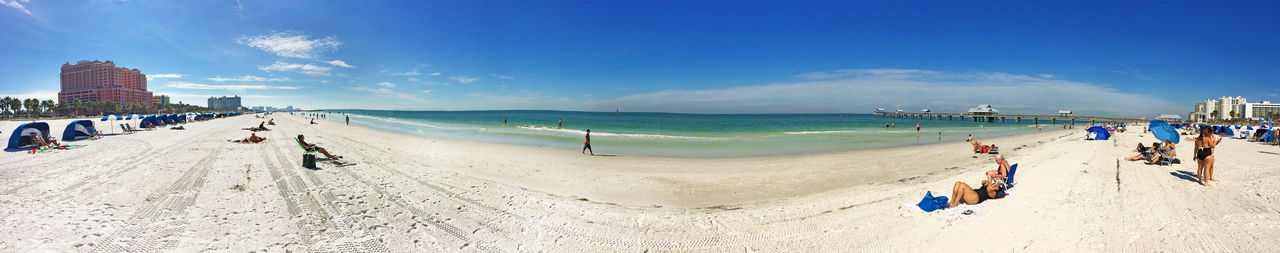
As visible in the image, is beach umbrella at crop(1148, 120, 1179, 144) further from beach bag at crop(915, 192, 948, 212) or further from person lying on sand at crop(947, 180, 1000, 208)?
beach bag at crop(915, 192, 948, 212)

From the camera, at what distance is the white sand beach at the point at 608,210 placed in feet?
15.5

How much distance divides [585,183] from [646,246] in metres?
4.25

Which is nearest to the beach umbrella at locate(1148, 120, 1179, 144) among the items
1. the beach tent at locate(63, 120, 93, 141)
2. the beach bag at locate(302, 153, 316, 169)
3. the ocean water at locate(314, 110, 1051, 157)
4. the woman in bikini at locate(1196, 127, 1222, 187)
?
the woman in bikini at locate(1196, 127, 1222, 187)

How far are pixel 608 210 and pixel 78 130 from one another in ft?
88.7

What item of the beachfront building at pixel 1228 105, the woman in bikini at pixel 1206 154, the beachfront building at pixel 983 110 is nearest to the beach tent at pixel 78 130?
the woman in bikini at pixel 1206 154

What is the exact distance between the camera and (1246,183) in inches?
308

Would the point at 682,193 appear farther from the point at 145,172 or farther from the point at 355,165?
the point at 145,172

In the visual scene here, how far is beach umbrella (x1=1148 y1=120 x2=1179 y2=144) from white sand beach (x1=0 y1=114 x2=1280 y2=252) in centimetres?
77

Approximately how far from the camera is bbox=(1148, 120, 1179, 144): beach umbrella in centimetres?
973

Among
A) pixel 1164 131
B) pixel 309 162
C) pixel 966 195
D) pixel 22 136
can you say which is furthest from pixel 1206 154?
pixel 22 136

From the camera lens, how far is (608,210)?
6.43m

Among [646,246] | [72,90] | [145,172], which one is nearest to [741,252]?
[646,246]

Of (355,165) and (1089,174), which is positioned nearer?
(1089,174)

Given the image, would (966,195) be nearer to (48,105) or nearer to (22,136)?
(22,136)
